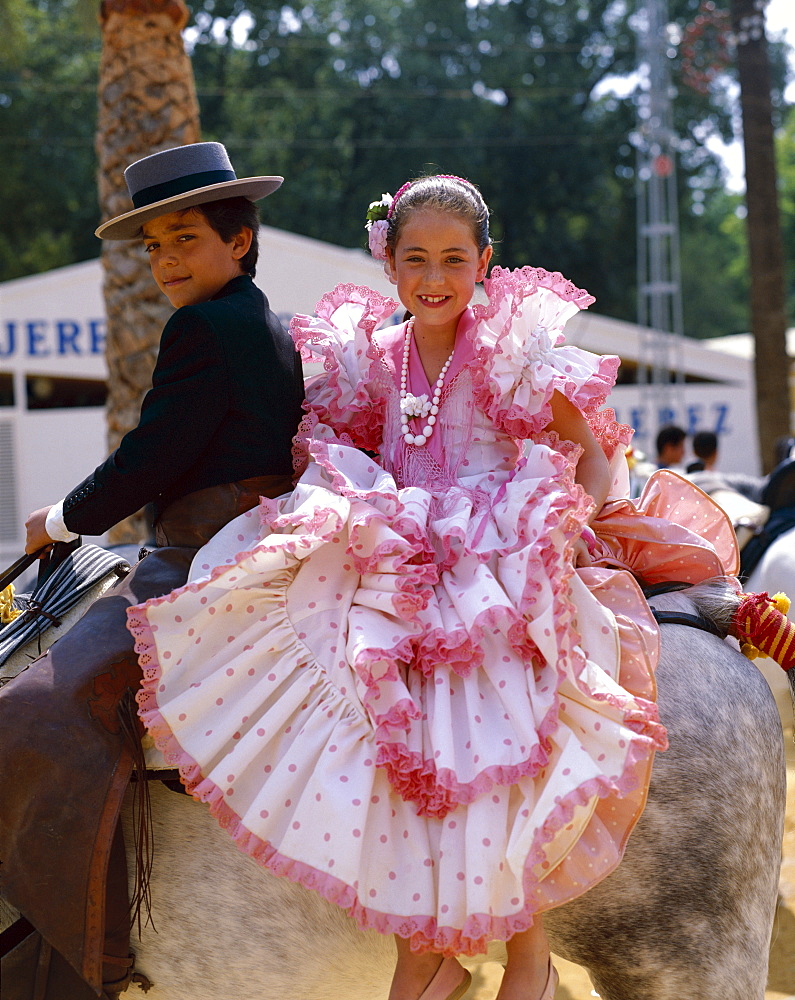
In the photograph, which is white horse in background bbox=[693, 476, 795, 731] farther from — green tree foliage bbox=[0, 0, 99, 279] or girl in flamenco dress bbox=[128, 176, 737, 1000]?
green tree foliage bbox=[0, 0, 99, 279]

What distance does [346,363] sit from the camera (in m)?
2.83

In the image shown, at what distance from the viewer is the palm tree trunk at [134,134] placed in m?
6.61

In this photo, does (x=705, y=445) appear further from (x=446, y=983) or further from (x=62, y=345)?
(x=62, y=345)

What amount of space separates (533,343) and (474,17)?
34.5 metres

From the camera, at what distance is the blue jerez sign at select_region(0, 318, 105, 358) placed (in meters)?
14.6

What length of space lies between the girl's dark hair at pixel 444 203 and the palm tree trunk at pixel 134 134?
4.18m

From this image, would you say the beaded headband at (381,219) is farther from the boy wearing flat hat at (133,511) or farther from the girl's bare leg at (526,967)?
the girl's bare leg at (526,967)

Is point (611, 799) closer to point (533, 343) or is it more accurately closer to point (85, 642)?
point (533, 343)

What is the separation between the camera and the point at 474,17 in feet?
109

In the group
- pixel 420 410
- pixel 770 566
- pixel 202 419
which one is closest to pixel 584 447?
pixel 420 410

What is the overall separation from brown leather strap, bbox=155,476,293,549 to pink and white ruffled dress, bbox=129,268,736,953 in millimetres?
124

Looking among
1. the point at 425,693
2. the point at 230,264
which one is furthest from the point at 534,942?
the point at 230,264

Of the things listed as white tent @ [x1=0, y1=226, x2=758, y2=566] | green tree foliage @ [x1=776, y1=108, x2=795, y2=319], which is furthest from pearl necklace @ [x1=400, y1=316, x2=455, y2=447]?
green tree foliage @ [x1=776, y1=108, x2=795, y2=319]

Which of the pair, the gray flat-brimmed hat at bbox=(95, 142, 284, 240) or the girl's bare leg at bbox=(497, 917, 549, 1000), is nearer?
the girl's bare leg at bbox=(497, 917, 549, 1000)
